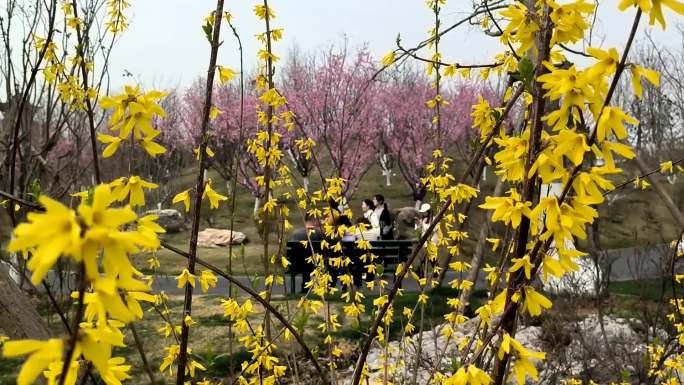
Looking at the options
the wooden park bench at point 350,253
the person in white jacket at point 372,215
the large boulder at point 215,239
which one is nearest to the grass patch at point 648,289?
the wooden park bench at point 350,253

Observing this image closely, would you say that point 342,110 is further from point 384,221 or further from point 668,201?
point 668,201

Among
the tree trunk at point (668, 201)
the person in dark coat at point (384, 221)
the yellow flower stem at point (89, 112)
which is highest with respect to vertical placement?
the yellow flower stem at point (89, 112)

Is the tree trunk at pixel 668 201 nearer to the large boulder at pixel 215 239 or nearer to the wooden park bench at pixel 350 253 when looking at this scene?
the wooden park bench at pixel 350 253

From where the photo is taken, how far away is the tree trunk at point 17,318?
144 cm

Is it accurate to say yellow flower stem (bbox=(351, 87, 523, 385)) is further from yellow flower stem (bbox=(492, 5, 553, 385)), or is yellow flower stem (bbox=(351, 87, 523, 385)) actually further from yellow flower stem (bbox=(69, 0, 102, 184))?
yellow flower stem (bbox=(69, 0, 102, 184))

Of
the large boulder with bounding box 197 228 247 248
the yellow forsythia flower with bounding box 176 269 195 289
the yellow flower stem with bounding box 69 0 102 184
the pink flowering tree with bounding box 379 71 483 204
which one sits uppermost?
the pink flowering tree with bounding box 379 71 483 204

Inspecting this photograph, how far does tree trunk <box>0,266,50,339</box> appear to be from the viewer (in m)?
1.44

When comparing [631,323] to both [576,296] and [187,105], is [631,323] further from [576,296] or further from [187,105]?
[187,105]

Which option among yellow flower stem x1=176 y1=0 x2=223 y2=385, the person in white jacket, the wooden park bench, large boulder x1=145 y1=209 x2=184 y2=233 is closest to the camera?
yellow flower stem x1=176 y1=0 x2=223 y2=385

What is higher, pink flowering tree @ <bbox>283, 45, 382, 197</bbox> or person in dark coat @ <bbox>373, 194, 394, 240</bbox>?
pink flowering tree @ <bbox>283, 45, 382, 197</bbox>

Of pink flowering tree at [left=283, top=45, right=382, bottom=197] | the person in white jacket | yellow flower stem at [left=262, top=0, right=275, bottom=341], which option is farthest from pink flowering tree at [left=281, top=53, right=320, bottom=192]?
yellow flower stem at [left=262, top=0, right=275, bottom=341]

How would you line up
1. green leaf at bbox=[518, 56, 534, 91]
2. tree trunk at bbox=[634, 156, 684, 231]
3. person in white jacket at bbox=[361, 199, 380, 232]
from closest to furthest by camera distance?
green leaf at bbox=[518, 56, 534, 91] → tree trunk at bbox=[634, 156, 684, 231] → person in white jacket at bbox=[361, 199, 380, 232]

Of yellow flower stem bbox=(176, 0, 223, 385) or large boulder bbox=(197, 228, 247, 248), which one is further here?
large boulder bbox=(197, 228, 247, 248)

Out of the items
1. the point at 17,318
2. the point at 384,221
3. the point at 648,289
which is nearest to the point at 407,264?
the point at 17,318
